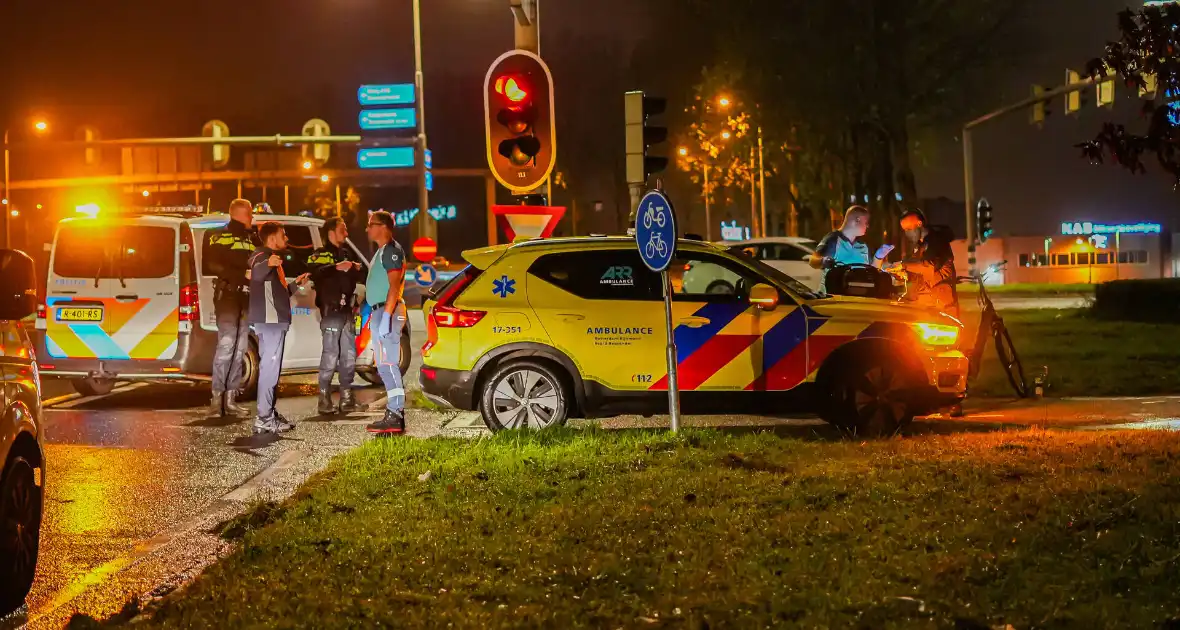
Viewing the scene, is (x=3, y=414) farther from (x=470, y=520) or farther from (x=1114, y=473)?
(x=1114, y=473)

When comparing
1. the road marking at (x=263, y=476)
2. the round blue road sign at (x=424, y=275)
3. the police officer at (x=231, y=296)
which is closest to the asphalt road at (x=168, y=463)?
the road marking at (x=263, y=476)

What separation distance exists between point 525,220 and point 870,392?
342cm

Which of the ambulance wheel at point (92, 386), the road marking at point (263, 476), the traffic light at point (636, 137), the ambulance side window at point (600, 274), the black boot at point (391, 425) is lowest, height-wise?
the road marking at point (263, 476)

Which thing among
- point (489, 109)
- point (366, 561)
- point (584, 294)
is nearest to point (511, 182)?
point (489, 109)

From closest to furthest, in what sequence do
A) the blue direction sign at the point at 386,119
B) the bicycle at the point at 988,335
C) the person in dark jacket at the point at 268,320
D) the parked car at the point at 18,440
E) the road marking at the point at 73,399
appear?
the parked car at the point at 18,440 → the person in dark jacket at the point at 268,320 → the bicycle at the point at 988,335 → the road marking at the point at 73,399 → the blue direction sign at the point at 386,119

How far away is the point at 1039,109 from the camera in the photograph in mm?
24875

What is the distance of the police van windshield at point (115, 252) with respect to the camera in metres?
12.2

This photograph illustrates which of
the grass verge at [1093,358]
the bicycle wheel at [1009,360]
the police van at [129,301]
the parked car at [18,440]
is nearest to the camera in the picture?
the parked car at [18,440]

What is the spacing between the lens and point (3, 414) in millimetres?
5133

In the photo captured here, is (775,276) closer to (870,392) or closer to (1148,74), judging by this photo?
(870,392)

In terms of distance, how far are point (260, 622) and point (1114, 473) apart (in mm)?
4639

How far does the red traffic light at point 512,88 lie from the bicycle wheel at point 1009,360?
4.69 m

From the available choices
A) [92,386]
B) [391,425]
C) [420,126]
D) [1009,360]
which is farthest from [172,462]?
[420,126]

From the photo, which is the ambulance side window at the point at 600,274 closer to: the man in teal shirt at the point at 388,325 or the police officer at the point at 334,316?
the man in teal shirt at the point at 388,325
